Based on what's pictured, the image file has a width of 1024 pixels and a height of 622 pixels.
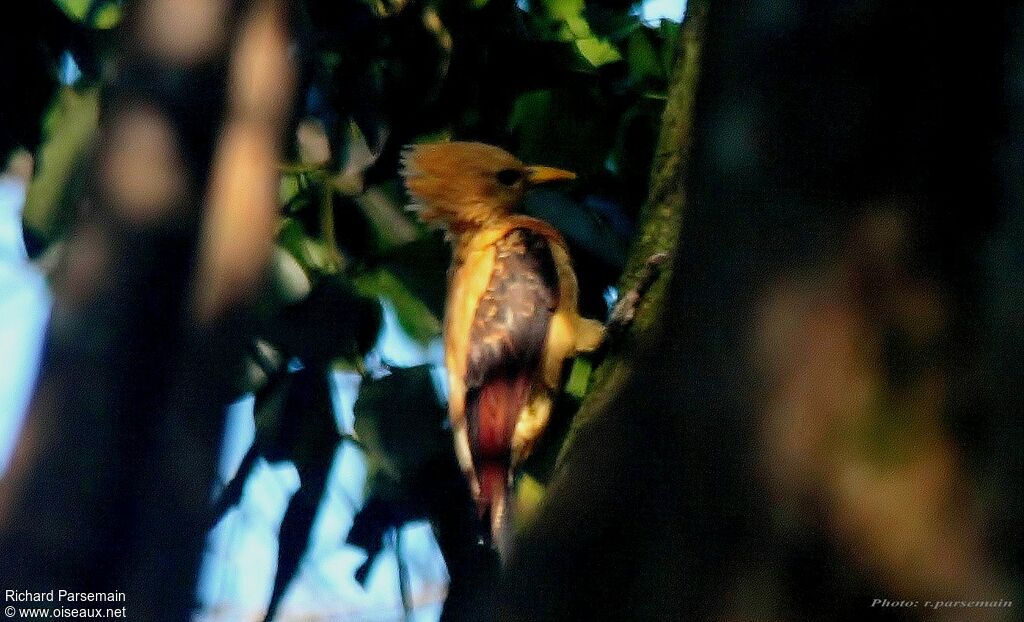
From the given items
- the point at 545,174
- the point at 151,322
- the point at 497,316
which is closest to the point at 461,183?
the point at 497,316

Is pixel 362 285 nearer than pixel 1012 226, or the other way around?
pixel 1012 226

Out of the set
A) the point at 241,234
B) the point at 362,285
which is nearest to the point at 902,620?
the point at 241,234

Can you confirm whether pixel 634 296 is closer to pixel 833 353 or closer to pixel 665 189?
pixel 665 189

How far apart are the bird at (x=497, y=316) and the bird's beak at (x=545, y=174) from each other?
0.14 m

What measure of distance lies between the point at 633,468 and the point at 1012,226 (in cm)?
41

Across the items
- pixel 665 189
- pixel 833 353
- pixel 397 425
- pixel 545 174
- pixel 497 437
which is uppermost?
pixel 833 353

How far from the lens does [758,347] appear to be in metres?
1.22

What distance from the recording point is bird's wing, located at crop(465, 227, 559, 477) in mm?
3826

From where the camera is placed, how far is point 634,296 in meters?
2.70

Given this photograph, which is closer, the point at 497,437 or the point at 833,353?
the point at 833,353

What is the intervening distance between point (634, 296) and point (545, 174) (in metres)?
0.80

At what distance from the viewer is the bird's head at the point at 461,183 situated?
3893 mm

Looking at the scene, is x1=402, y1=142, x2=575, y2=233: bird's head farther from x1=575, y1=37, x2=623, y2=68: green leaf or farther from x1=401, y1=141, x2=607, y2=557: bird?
x1=575, y1=37, x2=623, y2=68: green leaf

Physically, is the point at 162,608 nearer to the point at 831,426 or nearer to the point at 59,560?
the point at 59,560
